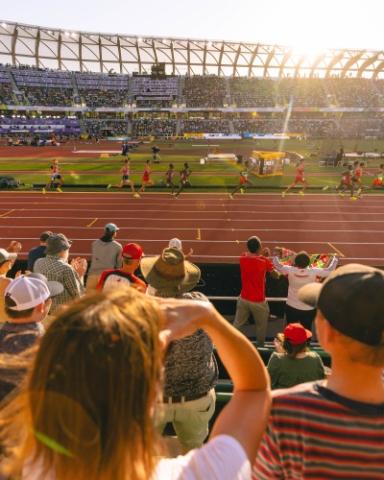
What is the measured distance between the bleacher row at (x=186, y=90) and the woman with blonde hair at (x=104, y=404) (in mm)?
89187

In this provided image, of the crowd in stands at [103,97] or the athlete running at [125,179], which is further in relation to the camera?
the crowd in stands at [103,97]

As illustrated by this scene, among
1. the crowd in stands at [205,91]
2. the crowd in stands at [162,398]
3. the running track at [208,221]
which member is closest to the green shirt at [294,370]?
the crowd in stands at [162,398]

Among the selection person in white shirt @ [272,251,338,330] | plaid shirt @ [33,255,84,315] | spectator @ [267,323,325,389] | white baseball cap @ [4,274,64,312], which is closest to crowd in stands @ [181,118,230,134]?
person in white shirt @ [272,251,338,330]

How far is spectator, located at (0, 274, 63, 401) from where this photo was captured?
2693 mm

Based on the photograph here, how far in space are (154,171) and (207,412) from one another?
2868cm

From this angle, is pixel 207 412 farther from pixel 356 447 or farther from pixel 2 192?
pixel 2 192

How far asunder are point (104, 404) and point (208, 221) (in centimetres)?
1676

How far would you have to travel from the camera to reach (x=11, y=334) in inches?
110

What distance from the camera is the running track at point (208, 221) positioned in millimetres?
14977

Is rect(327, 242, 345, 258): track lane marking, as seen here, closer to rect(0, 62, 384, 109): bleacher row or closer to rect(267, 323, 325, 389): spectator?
rect(267, 323, 325, 389): spectator

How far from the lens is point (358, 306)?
158 centimetres

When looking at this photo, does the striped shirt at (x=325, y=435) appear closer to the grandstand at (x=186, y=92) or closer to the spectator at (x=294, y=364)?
the spectator at (x=294, y=364)

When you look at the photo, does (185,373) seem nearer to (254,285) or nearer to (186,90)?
(254,285)

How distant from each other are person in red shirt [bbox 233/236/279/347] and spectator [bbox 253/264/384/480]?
16.0 feet
